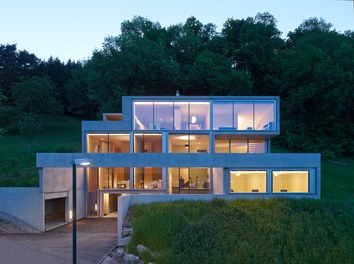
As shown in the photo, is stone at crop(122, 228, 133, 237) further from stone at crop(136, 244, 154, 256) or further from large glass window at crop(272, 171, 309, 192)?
large glass window at crop(272, 171, 309, 192)

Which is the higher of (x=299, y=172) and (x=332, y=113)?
(x=332, y=113)

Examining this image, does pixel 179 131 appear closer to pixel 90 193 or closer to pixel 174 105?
pixel 174 105

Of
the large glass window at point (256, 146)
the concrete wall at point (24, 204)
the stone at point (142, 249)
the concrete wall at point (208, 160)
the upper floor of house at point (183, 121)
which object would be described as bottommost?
the stone at point (142, 249)

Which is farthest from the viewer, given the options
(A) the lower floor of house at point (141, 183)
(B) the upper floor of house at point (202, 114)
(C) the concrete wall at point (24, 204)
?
(B) the upper floor of house at point (202, 114)

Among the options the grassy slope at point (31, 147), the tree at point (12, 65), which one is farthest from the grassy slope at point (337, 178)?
the tree at point (12, 65)

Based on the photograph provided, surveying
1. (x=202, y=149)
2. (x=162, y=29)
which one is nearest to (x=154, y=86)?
(x=162, y=29)

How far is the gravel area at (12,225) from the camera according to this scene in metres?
16.9

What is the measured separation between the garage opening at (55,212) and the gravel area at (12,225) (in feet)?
8.18

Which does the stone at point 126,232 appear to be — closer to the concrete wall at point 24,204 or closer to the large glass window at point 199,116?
the concrete wall at point 24,204

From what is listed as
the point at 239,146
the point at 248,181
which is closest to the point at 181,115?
the point at 239,146

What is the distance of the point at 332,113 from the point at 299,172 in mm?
25232

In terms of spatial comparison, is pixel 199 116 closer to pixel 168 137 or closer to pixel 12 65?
pixel 168 137

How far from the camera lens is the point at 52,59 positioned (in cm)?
6162

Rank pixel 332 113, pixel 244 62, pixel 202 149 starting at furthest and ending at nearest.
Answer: pixel 244 62
pixel 332 113
pixel 202 149
